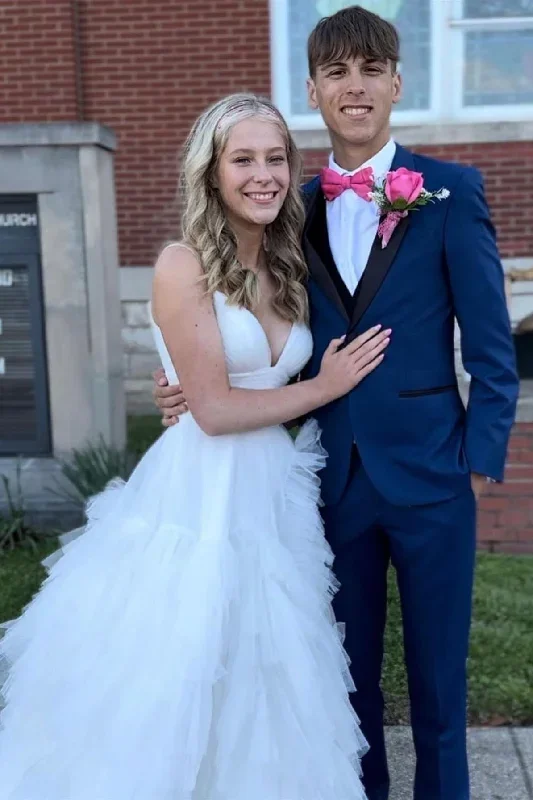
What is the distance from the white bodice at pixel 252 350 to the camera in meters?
2.24

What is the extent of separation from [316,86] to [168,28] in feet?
19.4

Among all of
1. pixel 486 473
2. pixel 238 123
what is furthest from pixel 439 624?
pixel 238 123

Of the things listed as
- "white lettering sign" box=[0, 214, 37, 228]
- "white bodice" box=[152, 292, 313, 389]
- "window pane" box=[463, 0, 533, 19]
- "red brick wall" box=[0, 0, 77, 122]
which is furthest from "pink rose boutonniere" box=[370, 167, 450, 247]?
"red brick wall" box=[0, 0, 77, 122]

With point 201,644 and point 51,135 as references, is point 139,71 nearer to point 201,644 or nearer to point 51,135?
point 51,135

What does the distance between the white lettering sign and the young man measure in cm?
278

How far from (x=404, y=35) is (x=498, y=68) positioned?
0.88 m

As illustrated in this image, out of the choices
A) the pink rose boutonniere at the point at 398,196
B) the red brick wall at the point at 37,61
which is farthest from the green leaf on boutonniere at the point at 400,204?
the red brick wall at the point at 37,61

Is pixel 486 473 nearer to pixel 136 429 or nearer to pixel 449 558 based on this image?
pixel 449 558

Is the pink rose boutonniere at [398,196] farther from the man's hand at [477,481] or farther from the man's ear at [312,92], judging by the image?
the man's hand at [477,481]

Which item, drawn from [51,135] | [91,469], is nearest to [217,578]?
[91,469]

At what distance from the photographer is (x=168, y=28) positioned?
7617mm

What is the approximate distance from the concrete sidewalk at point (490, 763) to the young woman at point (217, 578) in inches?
30.8

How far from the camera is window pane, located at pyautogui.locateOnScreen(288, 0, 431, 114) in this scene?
754 centimetres

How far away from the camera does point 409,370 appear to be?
228cm
